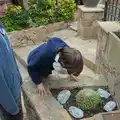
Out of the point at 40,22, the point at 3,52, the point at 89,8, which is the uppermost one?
the point at 3,52

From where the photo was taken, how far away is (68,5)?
5.68m

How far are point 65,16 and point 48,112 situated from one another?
12.2 feet

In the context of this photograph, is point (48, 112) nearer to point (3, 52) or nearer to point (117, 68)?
point (3, 52)

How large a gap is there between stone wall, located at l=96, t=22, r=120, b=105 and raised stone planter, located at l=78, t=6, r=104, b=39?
61.8 inches

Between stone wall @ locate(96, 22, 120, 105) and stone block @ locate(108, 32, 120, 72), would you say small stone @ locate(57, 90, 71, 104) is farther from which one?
stone block @ locate(108, 32, 120, 72)

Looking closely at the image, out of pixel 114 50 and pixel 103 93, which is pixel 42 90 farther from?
pixel 114 50

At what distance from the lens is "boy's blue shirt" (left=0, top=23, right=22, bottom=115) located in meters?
1.91

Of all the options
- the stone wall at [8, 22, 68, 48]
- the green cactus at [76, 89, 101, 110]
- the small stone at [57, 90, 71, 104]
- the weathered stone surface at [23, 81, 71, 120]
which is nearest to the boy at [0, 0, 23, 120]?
the weathered stone surface at [23, 81, 71, 120]

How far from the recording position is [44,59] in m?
2.50

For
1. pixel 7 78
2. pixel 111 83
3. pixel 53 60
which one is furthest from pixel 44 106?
pixel 111 83

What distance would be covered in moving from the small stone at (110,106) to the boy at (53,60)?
1.42 feet

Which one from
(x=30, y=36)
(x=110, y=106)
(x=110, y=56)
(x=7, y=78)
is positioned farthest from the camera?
(x=30, y=36)

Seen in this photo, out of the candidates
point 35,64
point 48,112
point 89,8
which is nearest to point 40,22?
point 89,8

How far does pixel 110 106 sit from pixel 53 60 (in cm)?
73
